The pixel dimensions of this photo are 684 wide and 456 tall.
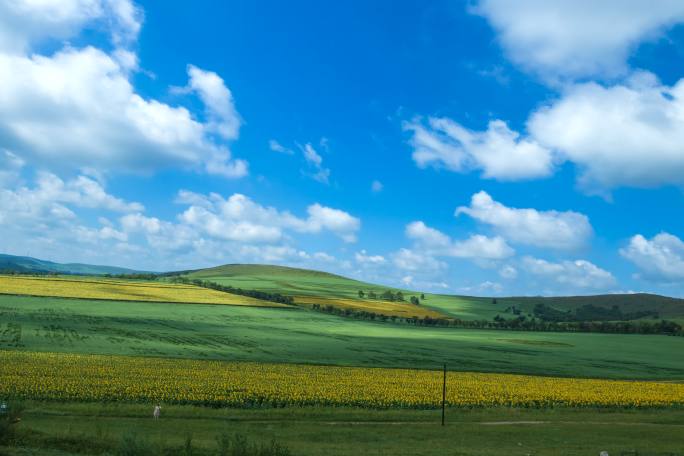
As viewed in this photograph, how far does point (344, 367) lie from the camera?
195 feet

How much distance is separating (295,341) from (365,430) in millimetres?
53144

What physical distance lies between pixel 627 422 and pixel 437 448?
63.3 feet

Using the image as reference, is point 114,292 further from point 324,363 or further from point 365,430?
point 365,430

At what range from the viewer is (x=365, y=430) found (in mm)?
30906

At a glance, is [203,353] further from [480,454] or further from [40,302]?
[40,302]

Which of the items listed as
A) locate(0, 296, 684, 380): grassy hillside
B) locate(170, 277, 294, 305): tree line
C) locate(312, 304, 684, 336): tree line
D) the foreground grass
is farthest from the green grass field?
locate(312, 304, 684, 336): tree line

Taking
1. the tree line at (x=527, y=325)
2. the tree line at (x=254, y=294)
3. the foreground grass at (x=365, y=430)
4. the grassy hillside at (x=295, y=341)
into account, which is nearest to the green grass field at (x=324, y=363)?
the foreground grass at (x=365, y=430)

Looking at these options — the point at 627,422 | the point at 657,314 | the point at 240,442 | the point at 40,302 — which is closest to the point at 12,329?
the point at 40,302

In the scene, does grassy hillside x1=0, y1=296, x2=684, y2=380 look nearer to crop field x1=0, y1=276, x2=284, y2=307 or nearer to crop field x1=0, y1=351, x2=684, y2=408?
crop field x1=0, y1=276, x2=284, y2=307

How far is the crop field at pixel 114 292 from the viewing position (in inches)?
4601

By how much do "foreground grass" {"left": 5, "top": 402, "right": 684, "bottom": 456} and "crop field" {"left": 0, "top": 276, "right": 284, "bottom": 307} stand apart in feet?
307

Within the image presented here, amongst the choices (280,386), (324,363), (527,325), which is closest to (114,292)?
(324,363)

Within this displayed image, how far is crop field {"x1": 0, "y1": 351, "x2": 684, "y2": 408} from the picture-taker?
1486 inches

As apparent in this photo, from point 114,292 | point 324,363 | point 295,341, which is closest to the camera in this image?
point 324,363
